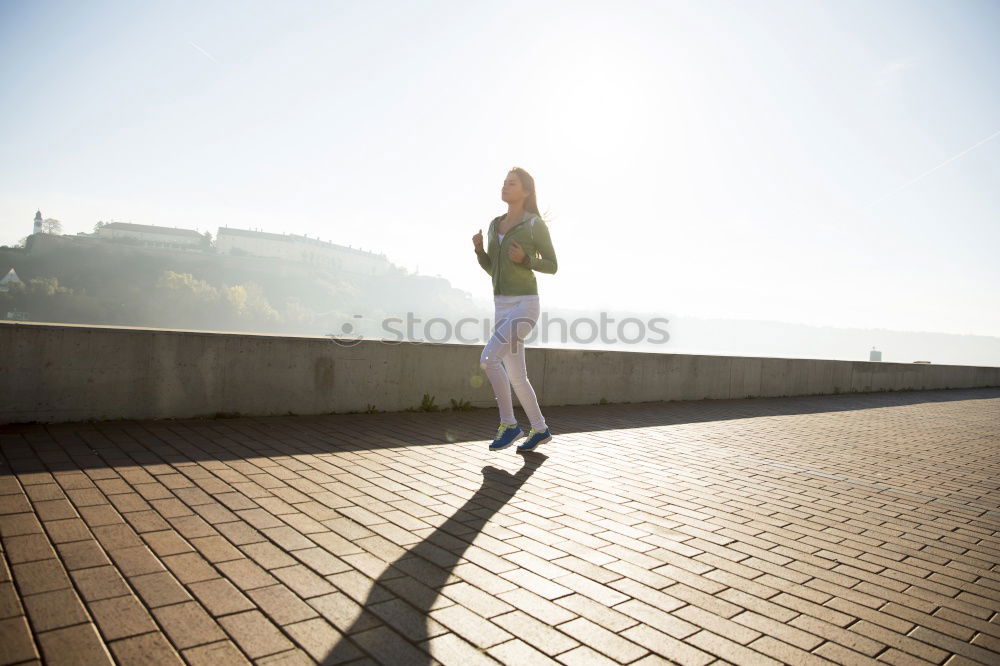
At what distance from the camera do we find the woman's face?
5.01m

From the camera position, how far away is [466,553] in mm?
2754

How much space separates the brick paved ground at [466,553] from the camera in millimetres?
1993

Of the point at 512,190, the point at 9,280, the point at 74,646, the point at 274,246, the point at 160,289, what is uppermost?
the point at 274,246

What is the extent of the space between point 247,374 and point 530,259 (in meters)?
3.00

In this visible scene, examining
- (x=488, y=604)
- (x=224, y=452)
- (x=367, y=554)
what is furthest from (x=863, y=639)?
(x=224, y=452)

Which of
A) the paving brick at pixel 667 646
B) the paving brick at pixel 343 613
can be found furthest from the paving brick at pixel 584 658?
the paving brick at pixel 343 613

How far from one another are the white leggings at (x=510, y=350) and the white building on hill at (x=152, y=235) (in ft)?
576

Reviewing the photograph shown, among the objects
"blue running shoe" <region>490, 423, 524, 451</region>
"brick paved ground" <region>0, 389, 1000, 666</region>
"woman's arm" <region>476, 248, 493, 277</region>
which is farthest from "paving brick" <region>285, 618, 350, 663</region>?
"woman's arm" <region>476, 248, 493, 277</region>

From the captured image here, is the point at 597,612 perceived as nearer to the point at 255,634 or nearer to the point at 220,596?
the point at 255,634

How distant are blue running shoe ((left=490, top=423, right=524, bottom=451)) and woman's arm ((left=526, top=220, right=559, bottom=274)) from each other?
4.31 ft

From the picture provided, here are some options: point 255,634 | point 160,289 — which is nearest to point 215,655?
point 255,634

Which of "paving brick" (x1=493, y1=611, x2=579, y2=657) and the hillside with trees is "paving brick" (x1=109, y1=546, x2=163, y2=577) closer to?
"paving brick" (x1=493, y1=611, x2=579, y2=657)

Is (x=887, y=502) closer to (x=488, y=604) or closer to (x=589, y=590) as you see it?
(x=589, y=590)

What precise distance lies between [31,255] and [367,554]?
163194 mm
